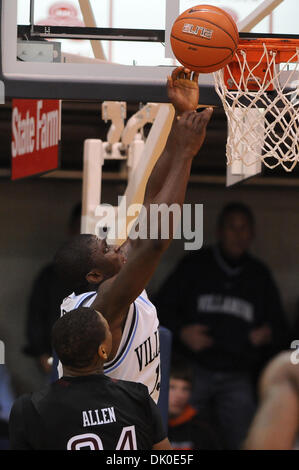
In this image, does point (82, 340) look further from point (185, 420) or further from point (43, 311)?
point (43, 311)

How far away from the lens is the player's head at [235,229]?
17.8ft

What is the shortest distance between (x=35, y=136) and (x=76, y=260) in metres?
1.53

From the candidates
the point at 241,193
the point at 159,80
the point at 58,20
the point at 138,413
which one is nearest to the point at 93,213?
the point at 58,20

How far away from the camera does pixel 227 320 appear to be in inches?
220

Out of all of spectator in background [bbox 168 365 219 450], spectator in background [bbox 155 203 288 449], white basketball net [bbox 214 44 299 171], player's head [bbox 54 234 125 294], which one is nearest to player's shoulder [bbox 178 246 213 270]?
spectator in background [bbox 155 203 288 449]

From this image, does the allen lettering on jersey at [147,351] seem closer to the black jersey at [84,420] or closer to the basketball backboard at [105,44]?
the black jersey at [84,420]

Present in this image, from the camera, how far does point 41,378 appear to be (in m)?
6.38

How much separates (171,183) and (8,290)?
4700 millimetres

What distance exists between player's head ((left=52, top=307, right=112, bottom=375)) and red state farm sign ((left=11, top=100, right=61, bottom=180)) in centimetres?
176

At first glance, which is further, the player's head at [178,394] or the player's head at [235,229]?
the player's head at [235,229]

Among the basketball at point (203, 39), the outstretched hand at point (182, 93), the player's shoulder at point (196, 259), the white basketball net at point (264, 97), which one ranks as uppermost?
the basketball at point (203, 39)

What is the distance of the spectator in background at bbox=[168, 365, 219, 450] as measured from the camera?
5.23 m

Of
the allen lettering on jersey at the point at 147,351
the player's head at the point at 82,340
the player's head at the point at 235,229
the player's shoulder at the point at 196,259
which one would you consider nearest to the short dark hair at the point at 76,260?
the allen lettering on jersey at the point at 147,351
